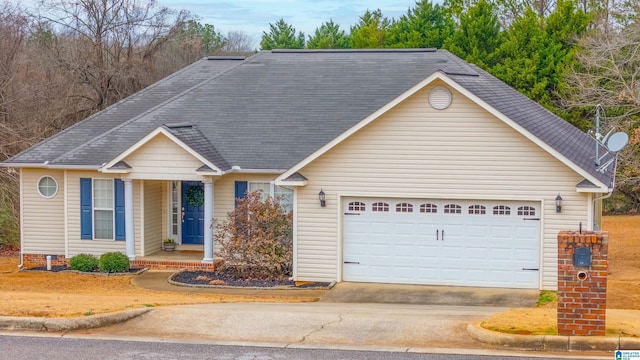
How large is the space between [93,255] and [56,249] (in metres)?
1.32

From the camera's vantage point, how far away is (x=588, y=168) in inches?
774

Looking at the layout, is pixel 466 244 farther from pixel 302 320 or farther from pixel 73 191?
pixel 73 191

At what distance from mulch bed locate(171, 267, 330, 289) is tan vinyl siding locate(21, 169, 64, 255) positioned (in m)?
4.41

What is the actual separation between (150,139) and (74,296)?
6.18m

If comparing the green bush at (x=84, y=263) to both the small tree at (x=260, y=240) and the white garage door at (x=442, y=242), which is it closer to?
the small tree at (x=260, y=240)

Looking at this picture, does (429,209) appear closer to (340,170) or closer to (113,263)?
(340,170)

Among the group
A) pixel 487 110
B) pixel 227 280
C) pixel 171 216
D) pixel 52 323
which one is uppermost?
pixel 487 110

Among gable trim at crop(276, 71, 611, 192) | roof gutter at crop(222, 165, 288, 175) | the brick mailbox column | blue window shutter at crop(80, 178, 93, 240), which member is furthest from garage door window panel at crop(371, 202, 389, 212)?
the brick mailbox column

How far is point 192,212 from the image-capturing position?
82.0 ft

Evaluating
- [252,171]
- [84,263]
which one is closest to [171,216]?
[84,263]

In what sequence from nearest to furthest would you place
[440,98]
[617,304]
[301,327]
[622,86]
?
[301,327] < [617,304] < [440,98] < [622,86]

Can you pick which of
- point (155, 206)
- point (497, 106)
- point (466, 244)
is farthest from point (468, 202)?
point (155, 206)

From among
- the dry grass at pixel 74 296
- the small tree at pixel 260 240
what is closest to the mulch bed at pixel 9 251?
the dry grass at pixel 74 296

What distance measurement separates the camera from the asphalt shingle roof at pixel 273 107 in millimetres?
23562
